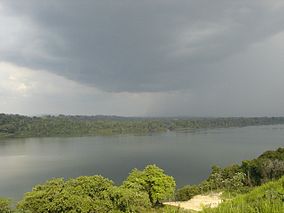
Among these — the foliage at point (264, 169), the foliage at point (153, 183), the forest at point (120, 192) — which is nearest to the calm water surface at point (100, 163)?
the foliage at point (264, 169)

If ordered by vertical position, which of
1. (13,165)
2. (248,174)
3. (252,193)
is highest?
(252,193)

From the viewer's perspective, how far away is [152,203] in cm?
→ 2278

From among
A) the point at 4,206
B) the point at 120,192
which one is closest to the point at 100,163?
the point at 120,192

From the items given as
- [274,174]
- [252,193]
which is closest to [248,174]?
[274,174]

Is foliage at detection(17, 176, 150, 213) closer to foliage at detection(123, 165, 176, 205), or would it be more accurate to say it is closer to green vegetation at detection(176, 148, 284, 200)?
foliage at detection(123, 165, 176, 205)

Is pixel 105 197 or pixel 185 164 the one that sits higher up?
pixel 105 197

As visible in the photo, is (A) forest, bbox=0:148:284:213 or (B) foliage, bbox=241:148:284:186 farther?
(B) foliage, bbox=241:148:284:186

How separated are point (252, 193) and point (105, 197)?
48.2 ft

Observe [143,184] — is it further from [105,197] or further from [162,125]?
[162,125]

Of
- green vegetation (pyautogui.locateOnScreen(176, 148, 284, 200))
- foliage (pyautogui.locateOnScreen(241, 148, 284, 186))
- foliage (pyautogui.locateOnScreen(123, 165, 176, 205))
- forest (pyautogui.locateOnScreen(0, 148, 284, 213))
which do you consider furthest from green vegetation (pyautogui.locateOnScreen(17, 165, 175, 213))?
foliage (pyautogui.locateOnScreen(241, 148, 284, 186))

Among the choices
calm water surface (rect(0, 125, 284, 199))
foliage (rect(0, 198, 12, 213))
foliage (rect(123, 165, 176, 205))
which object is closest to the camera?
foliage (rect(0, 198, 12, 213))

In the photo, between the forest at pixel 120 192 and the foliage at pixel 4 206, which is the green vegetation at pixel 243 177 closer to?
the forest at pixel 120 192

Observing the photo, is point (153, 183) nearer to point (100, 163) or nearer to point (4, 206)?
point (4, 206)

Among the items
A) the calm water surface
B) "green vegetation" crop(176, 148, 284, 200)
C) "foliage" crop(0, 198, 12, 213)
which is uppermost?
"foliage" crop(0, 198, 12, 213)
